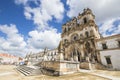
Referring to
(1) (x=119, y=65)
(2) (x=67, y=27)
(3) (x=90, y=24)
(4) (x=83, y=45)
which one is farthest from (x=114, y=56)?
(2) (x=67, y=27)

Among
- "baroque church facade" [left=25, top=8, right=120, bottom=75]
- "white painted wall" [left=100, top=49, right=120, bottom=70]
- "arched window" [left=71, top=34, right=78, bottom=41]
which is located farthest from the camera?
"arched window" [left=71, top=34, right=78, bottom=41]

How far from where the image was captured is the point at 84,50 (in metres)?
24.9

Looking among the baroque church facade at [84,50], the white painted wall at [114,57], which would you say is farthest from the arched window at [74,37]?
the white painted wall at [114,57]

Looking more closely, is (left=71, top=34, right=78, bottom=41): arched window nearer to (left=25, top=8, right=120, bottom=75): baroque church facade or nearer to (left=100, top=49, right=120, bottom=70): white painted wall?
(left=25, top=8, right=120, bottom=75): baroque church facade

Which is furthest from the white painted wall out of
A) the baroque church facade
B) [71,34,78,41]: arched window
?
[71,34,78,41]: arched window

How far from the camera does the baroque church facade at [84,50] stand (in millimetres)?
13553

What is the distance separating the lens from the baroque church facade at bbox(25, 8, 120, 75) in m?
13.6

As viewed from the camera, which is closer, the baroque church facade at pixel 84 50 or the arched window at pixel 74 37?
the baroque church facade at pixel 84 50

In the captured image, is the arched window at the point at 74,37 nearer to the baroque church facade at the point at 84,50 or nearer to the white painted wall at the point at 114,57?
the baroque church facade at the point at 84,50

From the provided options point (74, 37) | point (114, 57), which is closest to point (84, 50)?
point (74, 37)

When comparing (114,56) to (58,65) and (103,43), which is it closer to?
(103,43)

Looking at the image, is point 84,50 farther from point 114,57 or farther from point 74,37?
point 114,57

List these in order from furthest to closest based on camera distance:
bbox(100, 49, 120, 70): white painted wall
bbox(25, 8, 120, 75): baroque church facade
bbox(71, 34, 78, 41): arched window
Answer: bbox(71, 34, 78, 41): arched window → bbox(100, 49, 120, 70): white painted wall → bbox(25, 8, 120, 75): baroque church facade

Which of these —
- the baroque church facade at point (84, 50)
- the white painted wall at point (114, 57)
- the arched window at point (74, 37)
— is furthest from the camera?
the arched window at point (74, 37)
